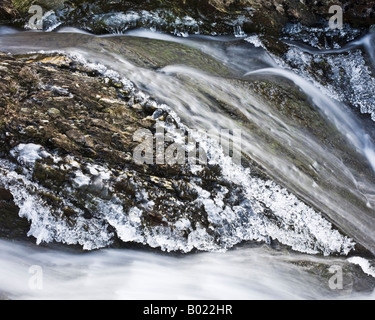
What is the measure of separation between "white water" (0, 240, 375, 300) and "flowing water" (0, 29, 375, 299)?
11 millimetres

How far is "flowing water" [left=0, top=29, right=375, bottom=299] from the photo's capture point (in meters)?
3.63

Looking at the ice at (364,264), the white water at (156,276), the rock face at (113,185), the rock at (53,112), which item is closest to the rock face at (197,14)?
the rock face at (113,185)

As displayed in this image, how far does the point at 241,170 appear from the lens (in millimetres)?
4520

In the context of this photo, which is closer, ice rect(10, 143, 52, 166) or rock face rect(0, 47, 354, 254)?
rock face rect(0, 47, 354, 254)

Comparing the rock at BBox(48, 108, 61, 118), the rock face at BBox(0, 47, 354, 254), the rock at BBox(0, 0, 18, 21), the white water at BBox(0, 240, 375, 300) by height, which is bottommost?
the white water at BBox(0, 240, 375, 300)

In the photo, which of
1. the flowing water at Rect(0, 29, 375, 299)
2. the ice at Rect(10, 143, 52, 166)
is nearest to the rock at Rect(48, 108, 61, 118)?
the ice at Rect(10, 143, 52, 166)

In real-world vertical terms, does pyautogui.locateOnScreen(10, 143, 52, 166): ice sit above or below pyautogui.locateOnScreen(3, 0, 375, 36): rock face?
below

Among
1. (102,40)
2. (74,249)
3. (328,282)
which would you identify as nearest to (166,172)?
(74,249)

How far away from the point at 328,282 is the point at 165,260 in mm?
1982

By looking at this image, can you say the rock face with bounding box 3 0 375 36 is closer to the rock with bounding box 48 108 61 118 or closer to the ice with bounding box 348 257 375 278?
the rock with bounding box 48 108 61 118

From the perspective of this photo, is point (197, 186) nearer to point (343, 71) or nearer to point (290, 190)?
point (290, 190)

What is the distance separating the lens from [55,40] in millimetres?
6098

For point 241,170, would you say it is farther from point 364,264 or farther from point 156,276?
point 364,264

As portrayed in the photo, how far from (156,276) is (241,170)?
5.76 feet
